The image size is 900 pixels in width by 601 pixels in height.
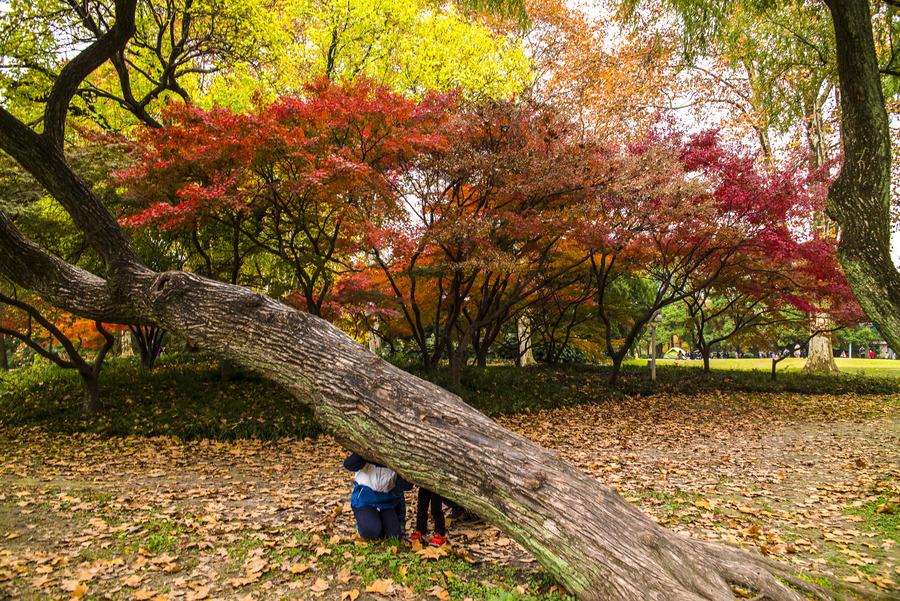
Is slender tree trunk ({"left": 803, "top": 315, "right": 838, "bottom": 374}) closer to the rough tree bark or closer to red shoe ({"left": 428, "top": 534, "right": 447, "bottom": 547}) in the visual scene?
the rough tree bark

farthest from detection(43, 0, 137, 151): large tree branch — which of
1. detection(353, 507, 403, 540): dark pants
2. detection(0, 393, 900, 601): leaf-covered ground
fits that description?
detection(353, 507, 403, 540): dark pants

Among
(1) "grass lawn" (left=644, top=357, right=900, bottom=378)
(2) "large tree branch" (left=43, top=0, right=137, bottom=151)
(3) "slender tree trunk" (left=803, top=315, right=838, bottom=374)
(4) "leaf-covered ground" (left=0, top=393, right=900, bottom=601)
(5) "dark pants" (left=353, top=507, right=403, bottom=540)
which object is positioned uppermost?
(2) "large tree branch" (left=43, top=0, right=137, bottom=151)

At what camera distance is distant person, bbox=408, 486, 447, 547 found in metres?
4.57

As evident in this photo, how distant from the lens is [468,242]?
1018 centimetres

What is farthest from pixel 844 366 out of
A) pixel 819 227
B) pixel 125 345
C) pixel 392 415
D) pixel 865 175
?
pixel 125 345

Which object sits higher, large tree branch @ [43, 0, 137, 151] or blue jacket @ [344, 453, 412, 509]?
large tree branch @ [43, 0, 137, 151]

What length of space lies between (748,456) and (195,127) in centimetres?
1022

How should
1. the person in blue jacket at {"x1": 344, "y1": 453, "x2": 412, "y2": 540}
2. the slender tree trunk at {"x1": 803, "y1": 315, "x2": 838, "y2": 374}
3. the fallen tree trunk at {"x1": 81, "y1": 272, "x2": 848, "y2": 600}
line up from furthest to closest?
the slender tree trunk at {"x1": 803, "y1": 315, "x2": 838, "y2": 374} < the person in blue jacket at {"x1": 344, "y1": 453, "x2": 412, "y2": 540} < the fallen tree trunk at {"x1": 81, "y1": 272, "x2": 848, "y2": 600}

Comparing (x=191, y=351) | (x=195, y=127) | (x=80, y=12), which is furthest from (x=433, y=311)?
(x=80, y=12)

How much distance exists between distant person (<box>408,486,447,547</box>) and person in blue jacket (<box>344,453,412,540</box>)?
6.6 inches

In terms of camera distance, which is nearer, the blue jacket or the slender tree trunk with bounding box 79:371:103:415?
the blue jacket

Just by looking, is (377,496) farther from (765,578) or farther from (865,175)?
(865,175)

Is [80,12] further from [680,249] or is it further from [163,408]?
[680,249]

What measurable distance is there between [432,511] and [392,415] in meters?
0.98
